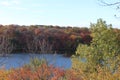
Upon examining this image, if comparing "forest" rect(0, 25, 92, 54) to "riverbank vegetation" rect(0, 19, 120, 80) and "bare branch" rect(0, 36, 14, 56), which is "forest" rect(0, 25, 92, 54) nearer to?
"bare branch" rect(0, 36, 14, 56)

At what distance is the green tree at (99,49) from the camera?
2339 centimetres

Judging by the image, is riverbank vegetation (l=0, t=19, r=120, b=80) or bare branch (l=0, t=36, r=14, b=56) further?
bare branch (l=0, t=36, r=14, b=56)

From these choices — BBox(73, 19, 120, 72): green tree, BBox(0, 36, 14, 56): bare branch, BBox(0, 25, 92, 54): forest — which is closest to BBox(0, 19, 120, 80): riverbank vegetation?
BBox(73, 19, 120, 72): green tree

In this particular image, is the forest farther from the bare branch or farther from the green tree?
the green tree

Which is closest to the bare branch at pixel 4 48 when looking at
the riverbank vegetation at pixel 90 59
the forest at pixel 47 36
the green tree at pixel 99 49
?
the riverbank vegetation at pixel 90 59

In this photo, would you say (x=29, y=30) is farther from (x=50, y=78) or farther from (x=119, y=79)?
(x=119, y=79)

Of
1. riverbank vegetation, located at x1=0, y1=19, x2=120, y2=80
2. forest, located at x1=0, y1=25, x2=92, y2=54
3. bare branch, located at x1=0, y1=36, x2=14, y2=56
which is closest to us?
riverbank vegetation, located at x1=0, y1=19, x2=120, y2=80

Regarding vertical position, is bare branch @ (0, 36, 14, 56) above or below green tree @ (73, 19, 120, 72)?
below

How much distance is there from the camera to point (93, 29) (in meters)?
25.1

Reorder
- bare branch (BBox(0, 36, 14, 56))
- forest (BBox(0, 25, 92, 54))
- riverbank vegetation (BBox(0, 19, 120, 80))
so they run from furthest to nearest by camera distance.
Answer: forest (BBox(0, 25, 92, 54)) → bare branch (BBox(0, 36, 14, 56)) → riverbank vegetation (BBox(0, 19, 120, 80))

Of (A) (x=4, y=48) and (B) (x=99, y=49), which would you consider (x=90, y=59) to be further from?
(A) (x=4, y=48)

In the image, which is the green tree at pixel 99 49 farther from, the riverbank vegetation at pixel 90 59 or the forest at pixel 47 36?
the forest at pixel 47 36

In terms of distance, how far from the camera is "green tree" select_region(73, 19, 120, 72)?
2339 cm

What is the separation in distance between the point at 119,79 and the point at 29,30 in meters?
39.8
